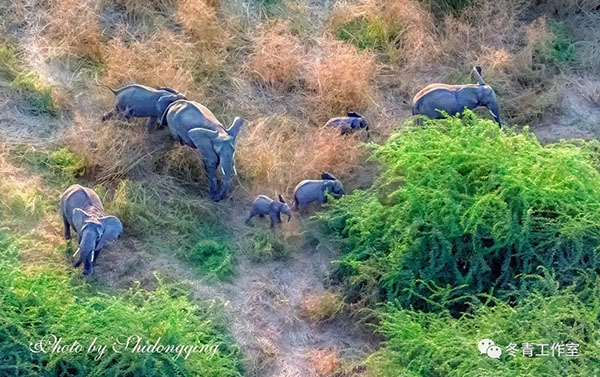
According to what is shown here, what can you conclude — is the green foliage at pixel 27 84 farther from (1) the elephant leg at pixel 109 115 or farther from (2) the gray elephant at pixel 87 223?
(2) the gray elephant at pixel 87 223

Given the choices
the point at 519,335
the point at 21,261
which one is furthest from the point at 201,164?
the point at 519,335

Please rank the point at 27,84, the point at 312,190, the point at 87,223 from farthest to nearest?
the point at 27,84
the point at 312,190
the point at 87,223

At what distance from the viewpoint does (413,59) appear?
27.2 ft

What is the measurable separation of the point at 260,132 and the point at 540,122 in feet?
8.81

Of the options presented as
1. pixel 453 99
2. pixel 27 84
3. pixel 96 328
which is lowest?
pixel 27 84

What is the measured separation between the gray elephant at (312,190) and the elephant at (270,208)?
16 centimetres

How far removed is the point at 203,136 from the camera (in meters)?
6.52

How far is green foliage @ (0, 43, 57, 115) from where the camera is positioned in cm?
741

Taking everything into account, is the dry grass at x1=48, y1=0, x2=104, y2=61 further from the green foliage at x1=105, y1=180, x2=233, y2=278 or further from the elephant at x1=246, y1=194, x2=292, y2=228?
the elephant at x1=246, y1=194, x2=292, y2=228

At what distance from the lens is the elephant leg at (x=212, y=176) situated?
6.59m

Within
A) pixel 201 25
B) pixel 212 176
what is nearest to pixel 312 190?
pixel 212 176

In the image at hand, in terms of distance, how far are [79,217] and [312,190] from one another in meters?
1.83

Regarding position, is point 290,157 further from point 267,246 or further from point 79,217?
point 79,217

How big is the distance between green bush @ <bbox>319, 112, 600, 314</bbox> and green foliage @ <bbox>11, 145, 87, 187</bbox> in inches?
81.3
